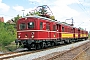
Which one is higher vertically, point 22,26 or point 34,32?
point 22,26

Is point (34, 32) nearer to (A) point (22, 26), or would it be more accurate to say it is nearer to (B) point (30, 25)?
(B) point (30, 25)

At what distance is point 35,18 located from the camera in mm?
20719

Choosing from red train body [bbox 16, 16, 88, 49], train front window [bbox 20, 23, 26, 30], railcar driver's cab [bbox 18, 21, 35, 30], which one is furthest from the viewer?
train front window [bbox 20, 23, 26, 30]

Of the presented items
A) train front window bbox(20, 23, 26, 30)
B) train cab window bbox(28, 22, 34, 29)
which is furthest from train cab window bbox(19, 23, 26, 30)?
train cab window bbox(28, 22, 34, 29)

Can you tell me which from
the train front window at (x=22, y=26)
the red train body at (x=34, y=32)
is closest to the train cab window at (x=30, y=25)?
the red train body at (x=34, y=32)

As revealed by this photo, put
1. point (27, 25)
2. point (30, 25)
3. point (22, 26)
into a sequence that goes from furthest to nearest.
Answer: point (22, 26) < point (27, 25) < point (30, 25)

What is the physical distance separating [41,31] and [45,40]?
53.5 inches

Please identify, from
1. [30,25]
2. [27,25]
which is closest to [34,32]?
[30,25]

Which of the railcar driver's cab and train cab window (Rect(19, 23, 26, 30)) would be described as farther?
train cab window (Rect(19, 23, 26, 30))

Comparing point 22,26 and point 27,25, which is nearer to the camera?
point 27,25

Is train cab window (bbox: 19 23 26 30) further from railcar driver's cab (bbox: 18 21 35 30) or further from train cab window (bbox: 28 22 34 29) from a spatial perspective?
train cab window (bbox: 28 22 34 29)

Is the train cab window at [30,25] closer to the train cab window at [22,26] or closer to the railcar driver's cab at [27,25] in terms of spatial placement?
the railcar driver's cab at [27,25]

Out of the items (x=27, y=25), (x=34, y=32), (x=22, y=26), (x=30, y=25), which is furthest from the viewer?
(x=22, y=26)

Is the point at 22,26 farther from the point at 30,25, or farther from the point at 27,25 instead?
the point at 30,25
